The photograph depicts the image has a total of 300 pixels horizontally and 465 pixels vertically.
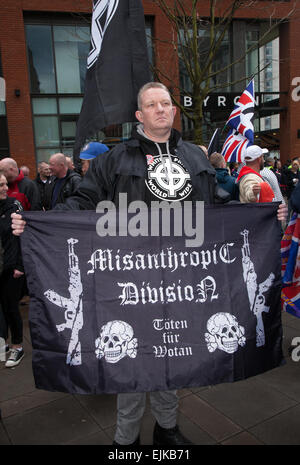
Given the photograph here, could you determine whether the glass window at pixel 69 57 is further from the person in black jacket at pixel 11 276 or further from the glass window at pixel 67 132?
the person in black jacket at pixel 11 276

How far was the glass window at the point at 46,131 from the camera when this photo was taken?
635 inches

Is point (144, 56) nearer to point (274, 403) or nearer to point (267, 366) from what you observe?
point (267, 366)

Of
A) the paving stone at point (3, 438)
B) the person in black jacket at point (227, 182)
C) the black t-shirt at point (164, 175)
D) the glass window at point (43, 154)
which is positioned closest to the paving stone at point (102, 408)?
the paving stone at point (3, 438)

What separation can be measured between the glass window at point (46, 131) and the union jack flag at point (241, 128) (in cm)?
1127

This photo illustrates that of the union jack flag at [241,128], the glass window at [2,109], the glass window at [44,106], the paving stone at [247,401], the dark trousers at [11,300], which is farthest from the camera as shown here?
the glass window at [44,106]

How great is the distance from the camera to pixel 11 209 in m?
3.79

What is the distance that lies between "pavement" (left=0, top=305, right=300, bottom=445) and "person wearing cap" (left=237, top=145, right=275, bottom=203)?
161 cm

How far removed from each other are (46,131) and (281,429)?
611 inches

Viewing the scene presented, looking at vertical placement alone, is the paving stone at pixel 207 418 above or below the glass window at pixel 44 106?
below

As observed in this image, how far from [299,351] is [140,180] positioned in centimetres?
256

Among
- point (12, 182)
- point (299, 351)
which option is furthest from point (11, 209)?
point (299, 351)

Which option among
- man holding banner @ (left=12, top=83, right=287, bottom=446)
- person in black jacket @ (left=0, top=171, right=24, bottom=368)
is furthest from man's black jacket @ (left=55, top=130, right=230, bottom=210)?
person in black jacket @ (left=0, top=171, right=24, bottom=368)

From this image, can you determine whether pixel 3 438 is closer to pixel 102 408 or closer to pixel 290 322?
pixel 102 408

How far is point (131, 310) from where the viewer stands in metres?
2.35
